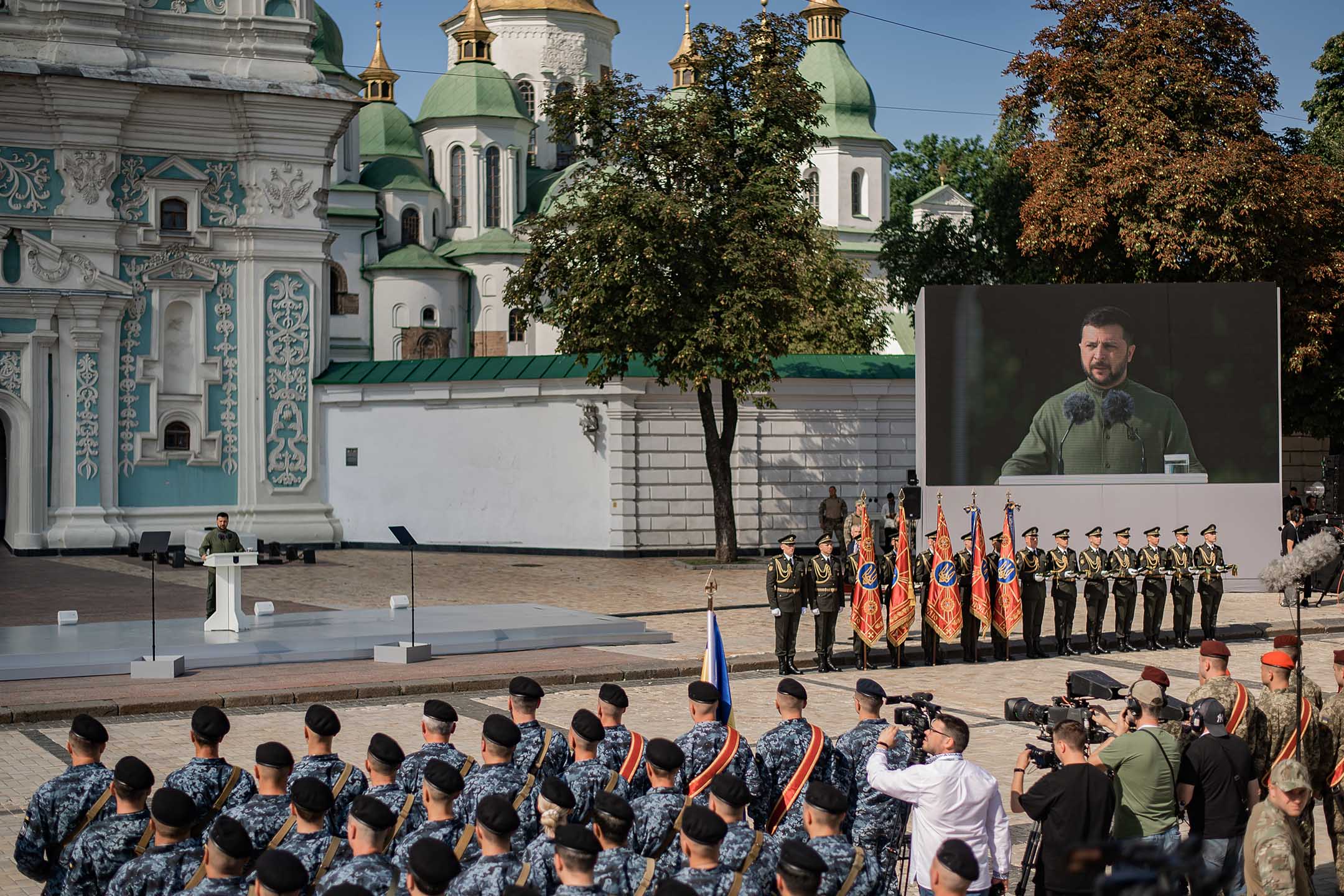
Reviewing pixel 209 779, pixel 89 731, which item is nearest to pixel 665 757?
pixel 209 779

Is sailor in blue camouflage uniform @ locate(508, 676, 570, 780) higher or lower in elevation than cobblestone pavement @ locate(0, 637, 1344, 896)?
higher

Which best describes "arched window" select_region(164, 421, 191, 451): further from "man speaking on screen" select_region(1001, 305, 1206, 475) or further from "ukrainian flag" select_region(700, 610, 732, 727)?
"ukrainian flag" select_region(700, 610, 732, 727)

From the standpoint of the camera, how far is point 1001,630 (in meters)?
19.2

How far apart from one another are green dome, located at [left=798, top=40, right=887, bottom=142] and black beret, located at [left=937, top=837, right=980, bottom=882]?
65.0 metres

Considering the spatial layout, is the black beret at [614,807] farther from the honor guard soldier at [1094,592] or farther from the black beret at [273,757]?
the honor guard soldier at [1094,592]

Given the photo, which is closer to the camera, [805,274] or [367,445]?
[805,274]

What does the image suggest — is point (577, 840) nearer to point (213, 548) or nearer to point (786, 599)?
point (786, 599)

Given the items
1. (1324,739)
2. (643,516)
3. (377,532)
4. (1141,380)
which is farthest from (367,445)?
(1324,739)

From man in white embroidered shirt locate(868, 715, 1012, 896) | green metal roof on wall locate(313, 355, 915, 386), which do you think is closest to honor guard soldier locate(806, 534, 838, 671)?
man in white embroidered shirt locate(868, 715, 1012, 896)

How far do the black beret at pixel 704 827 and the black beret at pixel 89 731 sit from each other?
10.6 feet

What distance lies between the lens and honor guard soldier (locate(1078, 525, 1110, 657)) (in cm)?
2006

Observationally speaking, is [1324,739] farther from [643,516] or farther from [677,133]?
[643,516]

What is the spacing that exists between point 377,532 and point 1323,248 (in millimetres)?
22469

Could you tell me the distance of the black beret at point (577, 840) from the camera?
5848mm
